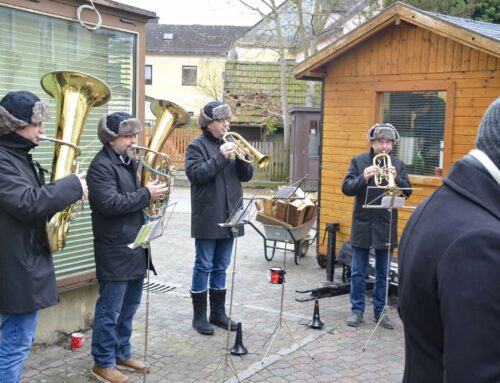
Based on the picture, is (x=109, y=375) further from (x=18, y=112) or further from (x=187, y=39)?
(x=187, y=39)

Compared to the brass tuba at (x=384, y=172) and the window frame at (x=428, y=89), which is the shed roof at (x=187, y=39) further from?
the brass tuba at (x=384, y=172)

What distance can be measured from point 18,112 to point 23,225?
0.68 m

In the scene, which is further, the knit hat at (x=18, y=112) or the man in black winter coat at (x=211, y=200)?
the man in black winter coat at (x=211, y=200)

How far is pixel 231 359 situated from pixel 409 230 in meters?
3.80

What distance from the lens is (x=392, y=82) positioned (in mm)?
8312

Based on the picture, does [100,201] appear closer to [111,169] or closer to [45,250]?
[111,169]

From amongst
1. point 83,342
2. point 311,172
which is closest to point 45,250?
point 83,342

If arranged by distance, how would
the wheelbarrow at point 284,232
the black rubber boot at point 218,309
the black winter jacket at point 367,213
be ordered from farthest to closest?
the wheelbarrow at point 284,232 → the black winter jacket at point 367,213 → the black rubber boot at point 218,309

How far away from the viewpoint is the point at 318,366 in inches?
214

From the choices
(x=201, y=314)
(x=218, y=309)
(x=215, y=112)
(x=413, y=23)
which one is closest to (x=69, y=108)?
(x=215, y=112)

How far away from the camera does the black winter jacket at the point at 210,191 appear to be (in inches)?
236

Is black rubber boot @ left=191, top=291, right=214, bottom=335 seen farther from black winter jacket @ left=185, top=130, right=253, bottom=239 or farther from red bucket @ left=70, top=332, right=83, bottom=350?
red bucket @ left=70, top=332, right=83, bottom=350

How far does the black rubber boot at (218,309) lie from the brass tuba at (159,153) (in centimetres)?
151

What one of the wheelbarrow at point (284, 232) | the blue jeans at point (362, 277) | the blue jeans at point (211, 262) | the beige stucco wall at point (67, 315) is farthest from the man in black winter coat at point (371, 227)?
the wheelbarrow at point (284, 232)
